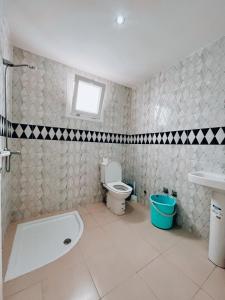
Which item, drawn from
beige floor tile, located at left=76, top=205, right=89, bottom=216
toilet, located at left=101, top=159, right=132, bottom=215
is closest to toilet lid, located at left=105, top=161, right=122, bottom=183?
toilet, located at left=101, top=159, right=132, bottom=215

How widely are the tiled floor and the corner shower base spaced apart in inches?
2.8

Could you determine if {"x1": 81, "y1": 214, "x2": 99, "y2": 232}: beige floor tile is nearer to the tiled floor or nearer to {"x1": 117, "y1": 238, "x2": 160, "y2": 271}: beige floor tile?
the tiled floor

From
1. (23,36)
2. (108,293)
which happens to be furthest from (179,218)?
(23,36)

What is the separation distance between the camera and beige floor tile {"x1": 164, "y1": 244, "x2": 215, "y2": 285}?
115cm

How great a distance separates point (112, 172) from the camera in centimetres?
235

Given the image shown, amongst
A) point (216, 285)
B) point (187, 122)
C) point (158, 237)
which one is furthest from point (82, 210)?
point (187, 122)

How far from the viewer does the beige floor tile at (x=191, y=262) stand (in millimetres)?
1150

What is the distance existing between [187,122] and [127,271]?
1.78m

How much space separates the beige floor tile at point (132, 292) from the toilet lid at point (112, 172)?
4.46ft

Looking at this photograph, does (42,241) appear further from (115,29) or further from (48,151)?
(115,29)

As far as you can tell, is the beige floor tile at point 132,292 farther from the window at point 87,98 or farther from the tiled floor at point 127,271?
the window at point 87,98

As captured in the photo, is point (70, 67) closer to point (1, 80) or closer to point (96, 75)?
point (96, 75)

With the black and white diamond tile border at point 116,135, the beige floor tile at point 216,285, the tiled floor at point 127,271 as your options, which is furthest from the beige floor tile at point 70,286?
the black and white diamond tile border at point 116,135

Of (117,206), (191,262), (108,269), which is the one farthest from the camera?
(117,206)
